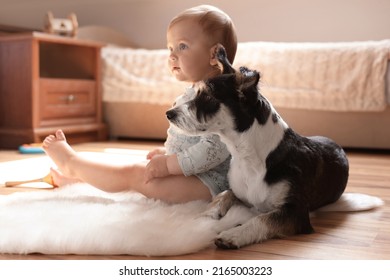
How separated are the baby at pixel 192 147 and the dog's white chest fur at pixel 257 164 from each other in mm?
140

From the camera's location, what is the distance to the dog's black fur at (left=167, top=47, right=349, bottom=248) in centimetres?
112

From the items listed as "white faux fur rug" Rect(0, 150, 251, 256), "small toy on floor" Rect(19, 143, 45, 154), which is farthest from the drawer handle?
"white faux fur rug" Rect(0, 150, 251, 256)

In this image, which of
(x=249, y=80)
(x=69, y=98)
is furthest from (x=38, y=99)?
(x=249, y=80)

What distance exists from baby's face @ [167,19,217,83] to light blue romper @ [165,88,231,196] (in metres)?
0.10

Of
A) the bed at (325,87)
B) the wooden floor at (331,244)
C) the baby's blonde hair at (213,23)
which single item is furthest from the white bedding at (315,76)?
the baby's blonde hair at (213,23)

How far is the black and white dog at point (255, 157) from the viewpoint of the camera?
112cm

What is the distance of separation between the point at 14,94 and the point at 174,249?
2.21 metres

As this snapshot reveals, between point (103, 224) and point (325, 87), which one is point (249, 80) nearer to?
point (103, 224)

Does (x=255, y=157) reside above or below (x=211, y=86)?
below

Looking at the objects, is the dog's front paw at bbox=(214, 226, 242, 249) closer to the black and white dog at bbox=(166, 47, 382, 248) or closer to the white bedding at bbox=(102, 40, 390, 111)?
the black and white dog at bbox=(166, 47, 382, 248)

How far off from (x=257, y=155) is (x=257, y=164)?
0.02 metres

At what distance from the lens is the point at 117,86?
3393 millimetres

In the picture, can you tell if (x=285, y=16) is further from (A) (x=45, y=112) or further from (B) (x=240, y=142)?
(B) (x=240, y=142)

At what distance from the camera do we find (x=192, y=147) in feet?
4.42
